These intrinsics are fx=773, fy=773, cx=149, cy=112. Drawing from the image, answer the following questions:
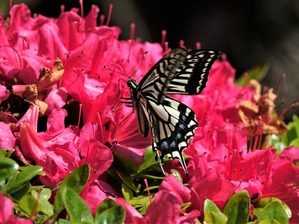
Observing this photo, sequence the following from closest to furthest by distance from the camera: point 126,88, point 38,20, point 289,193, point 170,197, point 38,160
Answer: point 170,197
point 38,160
point 289,193
point 126,88
point 38,20

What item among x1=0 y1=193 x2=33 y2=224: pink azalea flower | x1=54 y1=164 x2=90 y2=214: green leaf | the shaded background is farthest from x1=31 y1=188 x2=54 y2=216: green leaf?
the shaded background

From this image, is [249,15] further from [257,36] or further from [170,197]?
[170,197]

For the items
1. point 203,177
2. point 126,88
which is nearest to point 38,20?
point 126,88

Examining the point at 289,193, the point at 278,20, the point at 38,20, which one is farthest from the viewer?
the point at 278,20

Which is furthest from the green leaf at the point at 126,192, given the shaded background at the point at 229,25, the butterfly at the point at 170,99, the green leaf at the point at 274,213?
the shaded background at the point at 229,25

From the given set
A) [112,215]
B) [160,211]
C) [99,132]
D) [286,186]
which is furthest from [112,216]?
[286,186]

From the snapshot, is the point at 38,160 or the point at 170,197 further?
the point at 38,160
